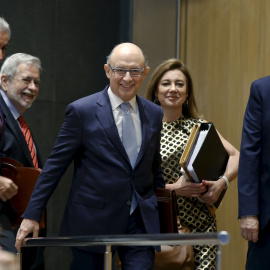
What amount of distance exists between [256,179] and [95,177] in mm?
932

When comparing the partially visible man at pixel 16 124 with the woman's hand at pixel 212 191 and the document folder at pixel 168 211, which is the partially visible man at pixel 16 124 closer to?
the document folder at pixel 168 211

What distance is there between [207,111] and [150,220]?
9.92 ft

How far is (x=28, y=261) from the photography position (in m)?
4.69

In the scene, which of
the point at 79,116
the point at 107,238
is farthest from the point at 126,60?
the point at 107,238

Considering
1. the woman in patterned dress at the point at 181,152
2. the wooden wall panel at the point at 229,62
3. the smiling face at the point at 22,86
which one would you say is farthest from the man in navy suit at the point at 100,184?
the wooden wall panel at the point at 229,62

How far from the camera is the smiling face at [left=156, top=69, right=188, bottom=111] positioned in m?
5.12

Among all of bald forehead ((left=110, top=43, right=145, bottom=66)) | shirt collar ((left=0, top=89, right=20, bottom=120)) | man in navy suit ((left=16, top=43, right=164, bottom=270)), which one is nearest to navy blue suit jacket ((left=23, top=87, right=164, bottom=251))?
man in navy suit ((left=16, top=43, right=164, bottom=270))

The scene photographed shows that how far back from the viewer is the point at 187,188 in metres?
4.75

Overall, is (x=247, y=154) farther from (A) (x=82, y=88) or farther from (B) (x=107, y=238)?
(A) (x=82, y=88)

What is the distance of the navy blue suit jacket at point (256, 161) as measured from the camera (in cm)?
391

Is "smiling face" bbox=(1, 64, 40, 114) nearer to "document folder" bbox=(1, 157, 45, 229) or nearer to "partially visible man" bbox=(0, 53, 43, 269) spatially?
"partially visible man" bbox=(0, 53, 43, 269)

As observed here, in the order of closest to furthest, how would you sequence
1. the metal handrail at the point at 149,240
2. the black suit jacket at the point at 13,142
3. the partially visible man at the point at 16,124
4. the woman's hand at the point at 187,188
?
the metal handrail at the point at 149,240 < the partially visible man at the point at 16,124 < the black suit jacket at the point at 13,142 < the woman's hand at the point at 187,188

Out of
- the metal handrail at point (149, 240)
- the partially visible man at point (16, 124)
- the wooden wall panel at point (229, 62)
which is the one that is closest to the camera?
the metal handrail at point (149, 240)

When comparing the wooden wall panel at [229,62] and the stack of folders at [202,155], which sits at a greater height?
the wooden wall panel at [229,62]
